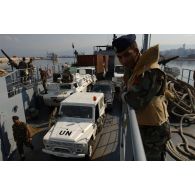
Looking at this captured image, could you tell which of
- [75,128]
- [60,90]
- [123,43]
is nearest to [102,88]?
[60,90]

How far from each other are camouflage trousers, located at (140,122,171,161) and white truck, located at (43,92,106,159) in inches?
174

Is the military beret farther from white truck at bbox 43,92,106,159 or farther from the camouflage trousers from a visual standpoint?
white truck at bbox 43,92,106,159


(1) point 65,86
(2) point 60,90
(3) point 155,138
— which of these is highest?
(3) point 155,138

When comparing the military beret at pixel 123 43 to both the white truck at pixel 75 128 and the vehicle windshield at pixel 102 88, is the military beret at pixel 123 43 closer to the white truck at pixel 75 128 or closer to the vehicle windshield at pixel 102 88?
the white truck at pixel 75 128

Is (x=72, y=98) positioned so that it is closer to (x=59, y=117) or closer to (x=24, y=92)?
(x=59, y=117)

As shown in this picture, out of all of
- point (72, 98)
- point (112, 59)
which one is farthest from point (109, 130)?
point (112, 59)

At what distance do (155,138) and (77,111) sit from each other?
588cm

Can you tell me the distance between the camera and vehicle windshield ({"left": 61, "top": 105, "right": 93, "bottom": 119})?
328 inches

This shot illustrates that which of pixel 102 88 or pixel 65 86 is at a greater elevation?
pixel 65 86

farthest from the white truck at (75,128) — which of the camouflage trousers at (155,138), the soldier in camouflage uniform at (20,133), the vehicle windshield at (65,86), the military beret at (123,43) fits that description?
the military beret at (123,43)

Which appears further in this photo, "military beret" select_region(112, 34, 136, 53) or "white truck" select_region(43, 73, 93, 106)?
"white truck" select_region(43, 73, 93, 106)

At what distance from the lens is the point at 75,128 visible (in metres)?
7.66

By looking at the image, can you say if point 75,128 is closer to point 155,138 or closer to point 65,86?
point 155,138

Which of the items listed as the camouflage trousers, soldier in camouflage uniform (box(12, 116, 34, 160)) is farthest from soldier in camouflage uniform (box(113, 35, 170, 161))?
soldier in camouflage uniform (box(12, 116, 34, 160))
